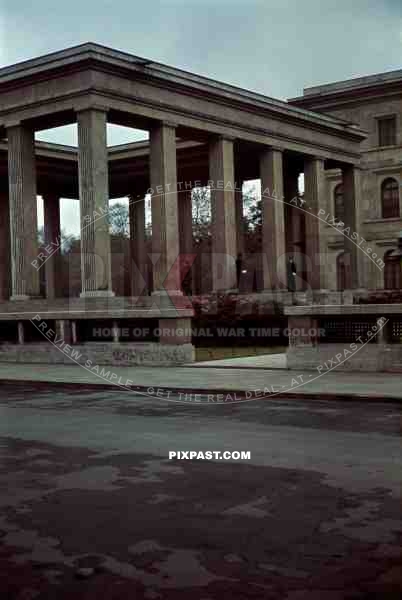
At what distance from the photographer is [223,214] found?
132 ft

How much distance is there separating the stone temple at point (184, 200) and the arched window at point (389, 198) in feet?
0.24

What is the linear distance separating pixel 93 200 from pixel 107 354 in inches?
364

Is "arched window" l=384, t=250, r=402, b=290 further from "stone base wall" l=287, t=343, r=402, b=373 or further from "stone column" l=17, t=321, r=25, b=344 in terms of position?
"stone base wall" l=287, t=343, r=402, b=373

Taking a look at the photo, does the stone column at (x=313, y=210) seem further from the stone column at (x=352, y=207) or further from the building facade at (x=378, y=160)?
the building facade at (x=378, y=160)

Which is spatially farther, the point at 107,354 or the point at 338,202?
the point at 338,202

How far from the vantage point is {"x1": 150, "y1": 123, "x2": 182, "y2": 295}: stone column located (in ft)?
119

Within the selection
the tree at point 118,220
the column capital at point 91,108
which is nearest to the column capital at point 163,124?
the column capital at point 91,108

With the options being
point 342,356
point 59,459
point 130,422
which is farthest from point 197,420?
point 342,356

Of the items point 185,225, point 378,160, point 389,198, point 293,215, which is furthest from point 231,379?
point 378,160

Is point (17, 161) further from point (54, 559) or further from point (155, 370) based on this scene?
point (54, 559)

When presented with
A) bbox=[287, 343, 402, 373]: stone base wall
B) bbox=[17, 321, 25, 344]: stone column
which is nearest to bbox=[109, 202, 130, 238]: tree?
bbox=[17, 321, 25, 344]: stone column

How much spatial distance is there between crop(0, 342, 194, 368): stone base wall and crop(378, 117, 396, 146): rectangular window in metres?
37.3

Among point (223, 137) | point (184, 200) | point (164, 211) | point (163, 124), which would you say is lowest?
point (164, 211)

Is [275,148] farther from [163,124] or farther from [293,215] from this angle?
[293,215]
